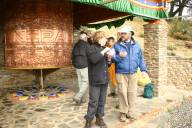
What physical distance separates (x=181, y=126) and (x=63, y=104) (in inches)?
119

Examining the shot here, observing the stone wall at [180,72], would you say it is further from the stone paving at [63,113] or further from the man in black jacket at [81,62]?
the man in black jacket at [81,62]

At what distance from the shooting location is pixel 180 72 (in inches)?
555

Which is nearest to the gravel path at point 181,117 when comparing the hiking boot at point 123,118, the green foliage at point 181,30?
the hiking boot at point 123,118

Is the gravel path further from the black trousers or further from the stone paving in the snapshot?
the black trousers

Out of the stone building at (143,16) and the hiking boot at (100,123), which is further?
the stone building at (143,16)

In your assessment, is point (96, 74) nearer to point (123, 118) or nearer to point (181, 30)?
point (123, 118)

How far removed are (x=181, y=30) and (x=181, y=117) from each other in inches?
583

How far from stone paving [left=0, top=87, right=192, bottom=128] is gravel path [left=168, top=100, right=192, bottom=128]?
0.24 m

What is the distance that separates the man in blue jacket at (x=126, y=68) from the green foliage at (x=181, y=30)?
49.8ft

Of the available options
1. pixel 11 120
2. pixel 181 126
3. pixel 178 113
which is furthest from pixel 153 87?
pixel 11 120

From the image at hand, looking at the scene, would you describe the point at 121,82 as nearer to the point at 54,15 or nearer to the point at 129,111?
the point at 129,111

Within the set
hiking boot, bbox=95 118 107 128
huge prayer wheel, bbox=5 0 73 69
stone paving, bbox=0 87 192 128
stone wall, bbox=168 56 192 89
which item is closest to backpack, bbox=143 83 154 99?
stone paving, bbox=0 87 192 128

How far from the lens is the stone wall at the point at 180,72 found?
13836mm

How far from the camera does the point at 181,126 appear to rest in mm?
7164
